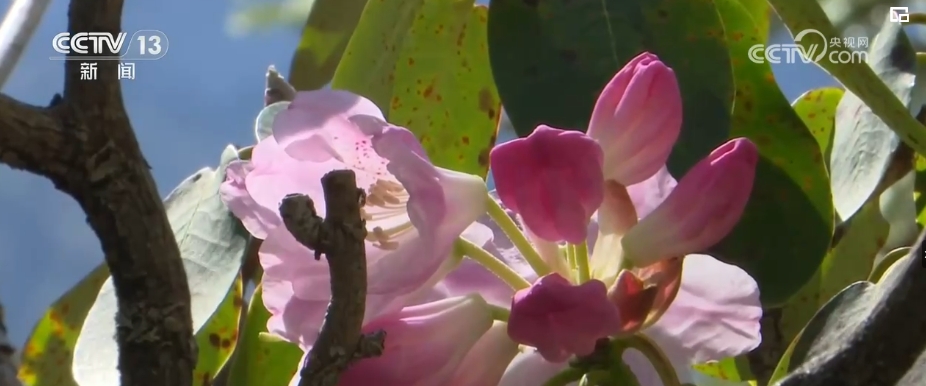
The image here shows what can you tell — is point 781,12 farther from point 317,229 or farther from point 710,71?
point 317,229

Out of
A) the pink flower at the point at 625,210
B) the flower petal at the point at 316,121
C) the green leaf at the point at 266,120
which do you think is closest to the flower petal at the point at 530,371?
the pink flower at the point at 625,210

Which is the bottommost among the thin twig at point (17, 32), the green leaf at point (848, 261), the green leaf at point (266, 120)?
the green leaf at point (848, 261)

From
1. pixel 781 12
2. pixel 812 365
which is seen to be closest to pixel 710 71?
pixel 781 12

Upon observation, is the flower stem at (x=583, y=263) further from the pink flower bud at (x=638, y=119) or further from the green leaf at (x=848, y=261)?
the green leaf at (x=848, y=261)

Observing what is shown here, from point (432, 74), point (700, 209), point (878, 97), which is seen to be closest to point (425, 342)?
point (700, 209)

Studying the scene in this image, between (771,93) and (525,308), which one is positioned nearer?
(525,308)

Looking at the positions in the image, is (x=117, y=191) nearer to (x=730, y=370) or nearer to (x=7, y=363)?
(x=7, y=363)
